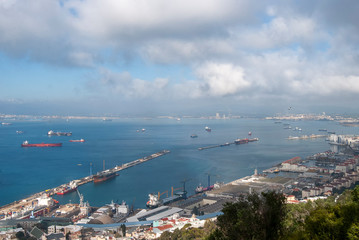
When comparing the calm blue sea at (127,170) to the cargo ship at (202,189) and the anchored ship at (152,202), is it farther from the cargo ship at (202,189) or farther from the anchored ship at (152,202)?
the anchored ship at (152,202)

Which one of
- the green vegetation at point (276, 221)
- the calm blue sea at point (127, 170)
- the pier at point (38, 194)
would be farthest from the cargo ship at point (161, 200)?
the green vegetation at point (276, 221)

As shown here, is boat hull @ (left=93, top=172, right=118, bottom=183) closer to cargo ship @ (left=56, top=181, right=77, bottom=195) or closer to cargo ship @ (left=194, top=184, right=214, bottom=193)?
cargo ship @ (left=56, top=181, right=77, bottom=195)

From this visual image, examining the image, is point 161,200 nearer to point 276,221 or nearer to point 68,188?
point 68,188

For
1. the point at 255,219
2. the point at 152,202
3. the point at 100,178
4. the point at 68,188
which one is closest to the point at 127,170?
the point at 100,178

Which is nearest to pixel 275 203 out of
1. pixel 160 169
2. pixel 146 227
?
pixel 146 227

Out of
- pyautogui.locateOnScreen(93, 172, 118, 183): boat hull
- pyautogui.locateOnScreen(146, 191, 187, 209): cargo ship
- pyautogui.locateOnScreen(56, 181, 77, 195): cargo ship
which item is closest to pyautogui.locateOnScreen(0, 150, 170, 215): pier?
pyautogui.locateOnScreen(56, 181, 77, 195): cargo ship

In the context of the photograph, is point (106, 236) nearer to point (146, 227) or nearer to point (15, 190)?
point (146, 227)
